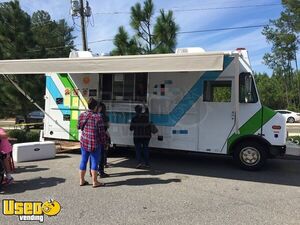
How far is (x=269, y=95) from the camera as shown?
51.7 metres

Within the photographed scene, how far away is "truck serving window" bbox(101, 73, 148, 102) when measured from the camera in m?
10.2

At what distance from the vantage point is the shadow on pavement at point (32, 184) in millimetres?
7284

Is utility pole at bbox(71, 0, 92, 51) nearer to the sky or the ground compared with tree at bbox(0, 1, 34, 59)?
nearer to the sky

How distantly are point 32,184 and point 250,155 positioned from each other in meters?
4.97

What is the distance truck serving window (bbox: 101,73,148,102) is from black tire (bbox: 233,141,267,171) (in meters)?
2.76

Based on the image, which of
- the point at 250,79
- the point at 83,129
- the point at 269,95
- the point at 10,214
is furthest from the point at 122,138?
the point at 269,95

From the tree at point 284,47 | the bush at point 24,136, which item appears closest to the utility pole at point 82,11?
the bush at point 24,136

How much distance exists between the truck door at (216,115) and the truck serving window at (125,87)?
1683 millimetres

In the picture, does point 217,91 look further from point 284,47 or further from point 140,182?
point 284,47

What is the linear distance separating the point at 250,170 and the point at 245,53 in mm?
2882

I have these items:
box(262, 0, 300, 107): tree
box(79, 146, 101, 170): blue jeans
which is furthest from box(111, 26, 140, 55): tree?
box(262, 0, 300, 107): tree

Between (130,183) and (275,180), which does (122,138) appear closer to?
(130,183)

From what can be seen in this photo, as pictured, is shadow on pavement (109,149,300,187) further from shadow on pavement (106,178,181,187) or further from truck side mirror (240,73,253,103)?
truck side mirror (240,73,253,103)

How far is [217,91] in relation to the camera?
944cm
